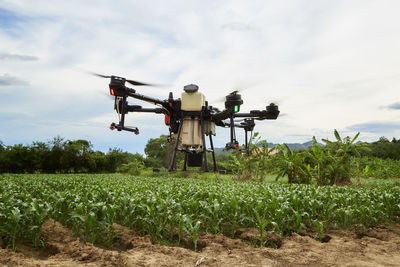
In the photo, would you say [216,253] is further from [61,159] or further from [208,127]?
[61,159]

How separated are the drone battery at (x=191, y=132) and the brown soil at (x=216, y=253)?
12.8 meters

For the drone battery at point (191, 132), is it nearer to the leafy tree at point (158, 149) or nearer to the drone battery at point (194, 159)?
the drone battery at point (194, 159)

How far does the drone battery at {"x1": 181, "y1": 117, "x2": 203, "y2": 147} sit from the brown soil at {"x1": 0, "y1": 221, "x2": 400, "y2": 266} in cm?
1281

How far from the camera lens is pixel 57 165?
75.8 ft

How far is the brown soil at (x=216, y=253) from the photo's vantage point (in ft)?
11.7

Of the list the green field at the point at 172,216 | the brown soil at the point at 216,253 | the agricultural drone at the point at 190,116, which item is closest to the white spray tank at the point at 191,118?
the agricultural drone at the point at 190,116

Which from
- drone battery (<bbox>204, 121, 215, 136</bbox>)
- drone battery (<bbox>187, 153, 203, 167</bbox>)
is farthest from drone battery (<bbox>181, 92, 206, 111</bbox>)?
drone battery (<bbox>187, 153, 203, 167</bbox>)

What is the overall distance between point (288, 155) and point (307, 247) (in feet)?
30.5

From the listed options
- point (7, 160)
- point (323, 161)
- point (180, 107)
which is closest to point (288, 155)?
point (323, 161)

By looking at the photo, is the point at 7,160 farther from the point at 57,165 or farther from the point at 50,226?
the point at 50,226

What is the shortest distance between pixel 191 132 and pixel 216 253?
13923mm

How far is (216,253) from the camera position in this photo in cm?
392

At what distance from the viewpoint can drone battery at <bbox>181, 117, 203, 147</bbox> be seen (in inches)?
696

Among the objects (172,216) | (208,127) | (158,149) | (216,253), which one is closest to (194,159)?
(208,127)
